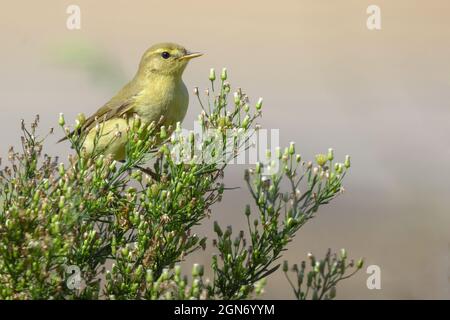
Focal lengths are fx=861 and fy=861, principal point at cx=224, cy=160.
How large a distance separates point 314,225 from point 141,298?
437 inches

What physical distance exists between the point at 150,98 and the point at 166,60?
492 mm

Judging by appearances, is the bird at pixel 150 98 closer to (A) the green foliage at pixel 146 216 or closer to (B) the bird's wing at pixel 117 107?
(B) the bird's wing at pixel 117 107

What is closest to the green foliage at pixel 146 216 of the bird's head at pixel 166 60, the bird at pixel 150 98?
the bird at pixel 150 98

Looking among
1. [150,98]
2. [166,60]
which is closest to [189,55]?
[166,60]

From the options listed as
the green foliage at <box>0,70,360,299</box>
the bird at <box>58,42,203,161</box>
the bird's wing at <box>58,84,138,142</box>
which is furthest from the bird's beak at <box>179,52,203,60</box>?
the green foliage at <box>0,70,360,299</box>

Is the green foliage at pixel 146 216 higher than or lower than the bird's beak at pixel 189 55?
lower

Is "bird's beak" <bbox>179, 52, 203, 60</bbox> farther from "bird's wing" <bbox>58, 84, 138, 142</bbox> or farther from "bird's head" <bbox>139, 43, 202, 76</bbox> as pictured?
"bird's wing" <bbox>58, 84, 138, 142</bbox>

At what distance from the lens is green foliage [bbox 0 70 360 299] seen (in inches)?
170

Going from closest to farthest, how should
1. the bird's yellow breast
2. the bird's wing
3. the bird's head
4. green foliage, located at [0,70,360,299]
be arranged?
green foliage, located at [0,70,360,299], the bird's yellow breast, the bird's wing, the bird's head

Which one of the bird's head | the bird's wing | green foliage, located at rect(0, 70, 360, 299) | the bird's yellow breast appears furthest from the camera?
the bird's head

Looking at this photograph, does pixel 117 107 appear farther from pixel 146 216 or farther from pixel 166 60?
pixel 146 216

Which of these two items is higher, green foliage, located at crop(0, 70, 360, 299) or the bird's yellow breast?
the bird's yellow breast

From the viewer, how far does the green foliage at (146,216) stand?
4.31 metres

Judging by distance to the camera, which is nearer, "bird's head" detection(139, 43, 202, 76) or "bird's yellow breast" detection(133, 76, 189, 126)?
"bird's yellow breast" detection(133, 76, 189, 126)
